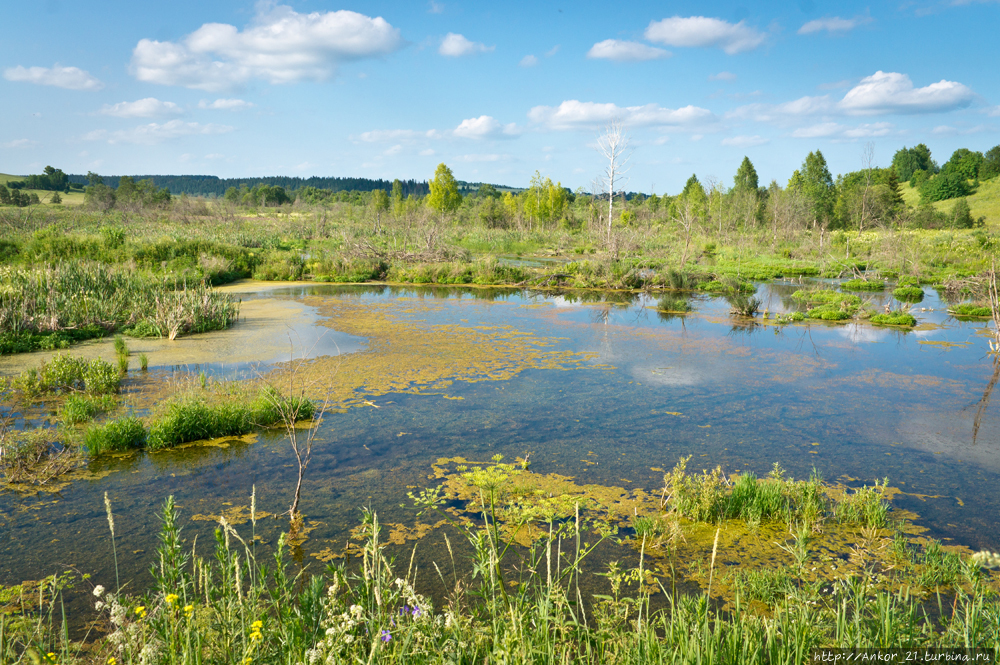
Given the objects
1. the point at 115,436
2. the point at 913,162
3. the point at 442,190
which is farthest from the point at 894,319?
the point at 913,162

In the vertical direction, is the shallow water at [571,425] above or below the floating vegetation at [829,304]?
below

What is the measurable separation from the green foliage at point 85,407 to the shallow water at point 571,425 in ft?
4.06

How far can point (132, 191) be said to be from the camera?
58.9 meters

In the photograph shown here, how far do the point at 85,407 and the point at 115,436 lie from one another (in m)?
1.10

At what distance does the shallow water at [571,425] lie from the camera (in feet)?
17.5

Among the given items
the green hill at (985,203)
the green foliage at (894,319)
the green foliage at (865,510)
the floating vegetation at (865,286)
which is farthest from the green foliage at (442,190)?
the green foliage at (865,510)

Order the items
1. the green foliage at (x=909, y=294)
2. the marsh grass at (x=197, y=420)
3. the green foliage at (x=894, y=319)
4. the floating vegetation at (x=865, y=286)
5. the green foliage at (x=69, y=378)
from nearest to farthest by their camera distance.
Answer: the marsh grass at (x=197, y=420) → the green foliage at (x=69, y=378) → the green foliage at (x=894, y=319) → the green foliage at (x=909, y=294) → the floating vegetation at (x=865, y=286)

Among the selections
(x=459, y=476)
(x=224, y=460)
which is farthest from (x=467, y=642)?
(x=224, y=460)

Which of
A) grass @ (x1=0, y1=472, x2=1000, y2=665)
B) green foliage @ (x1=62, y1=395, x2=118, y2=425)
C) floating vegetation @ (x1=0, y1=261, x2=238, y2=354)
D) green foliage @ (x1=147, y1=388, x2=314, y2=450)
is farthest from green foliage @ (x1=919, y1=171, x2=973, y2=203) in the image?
green foliage @ (x1=62, y1=395, x2=118, y2=425)

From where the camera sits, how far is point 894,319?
15.0 m

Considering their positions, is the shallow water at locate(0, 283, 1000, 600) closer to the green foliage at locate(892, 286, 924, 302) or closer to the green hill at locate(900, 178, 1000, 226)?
the green foliage at locate(892, 286, 924, 302)

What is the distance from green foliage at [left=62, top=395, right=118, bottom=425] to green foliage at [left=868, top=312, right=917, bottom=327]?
54.1 feet

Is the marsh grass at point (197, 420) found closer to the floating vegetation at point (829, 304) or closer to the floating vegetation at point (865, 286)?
the floating vegetation at point (829, 304)

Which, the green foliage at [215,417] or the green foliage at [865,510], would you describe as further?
the green foliage at [215,417]
